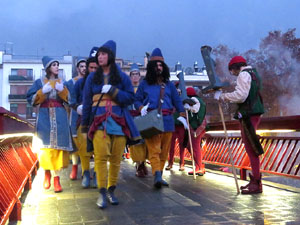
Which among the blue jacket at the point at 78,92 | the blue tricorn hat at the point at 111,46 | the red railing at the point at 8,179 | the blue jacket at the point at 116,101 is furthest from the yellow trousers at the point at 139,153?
the blue tricorn hat at the point at 111,46

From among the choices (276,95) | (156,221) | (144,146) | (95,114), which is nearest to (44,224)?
(156,221)

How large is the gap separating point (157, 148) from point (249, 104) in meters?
1.74

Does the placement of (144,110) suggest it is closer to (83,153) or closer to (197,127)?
(83,153)

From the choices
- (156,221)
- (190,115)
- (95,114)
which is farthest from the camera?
(190,115)

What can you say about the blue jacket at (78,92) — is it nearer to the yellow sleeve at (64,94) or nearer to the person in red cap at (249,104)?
the yellow sleeve at (64,94)

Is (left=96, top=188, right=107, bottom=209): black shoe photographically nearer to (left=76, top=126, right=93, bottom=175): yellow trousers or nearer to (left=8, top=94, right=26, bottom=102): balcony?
(left=76, top=126, right=93, bottom=175): yellow trousers

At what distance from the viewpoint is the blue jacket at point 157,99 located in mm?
7020

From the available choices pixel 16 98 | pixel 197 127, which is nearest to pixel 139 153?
pixel 197 127

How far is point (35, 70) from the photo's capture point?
7481 centimetres

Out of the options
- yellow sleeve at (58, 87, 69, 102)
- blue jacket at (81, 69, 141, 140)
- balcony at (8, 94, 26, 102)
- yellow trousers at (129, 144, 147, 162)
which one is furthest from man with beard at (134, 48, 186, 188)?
balcony at (8, 94, 26, 102)

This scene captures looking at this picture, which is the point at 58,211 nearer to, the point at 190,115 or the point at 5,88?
the point at 190,115

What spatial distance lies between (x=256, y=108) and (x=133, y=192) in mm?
2172

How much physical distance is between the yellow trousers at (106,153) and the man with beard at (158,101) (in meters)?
1.60

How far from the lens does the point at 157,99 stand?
7.02 meters
